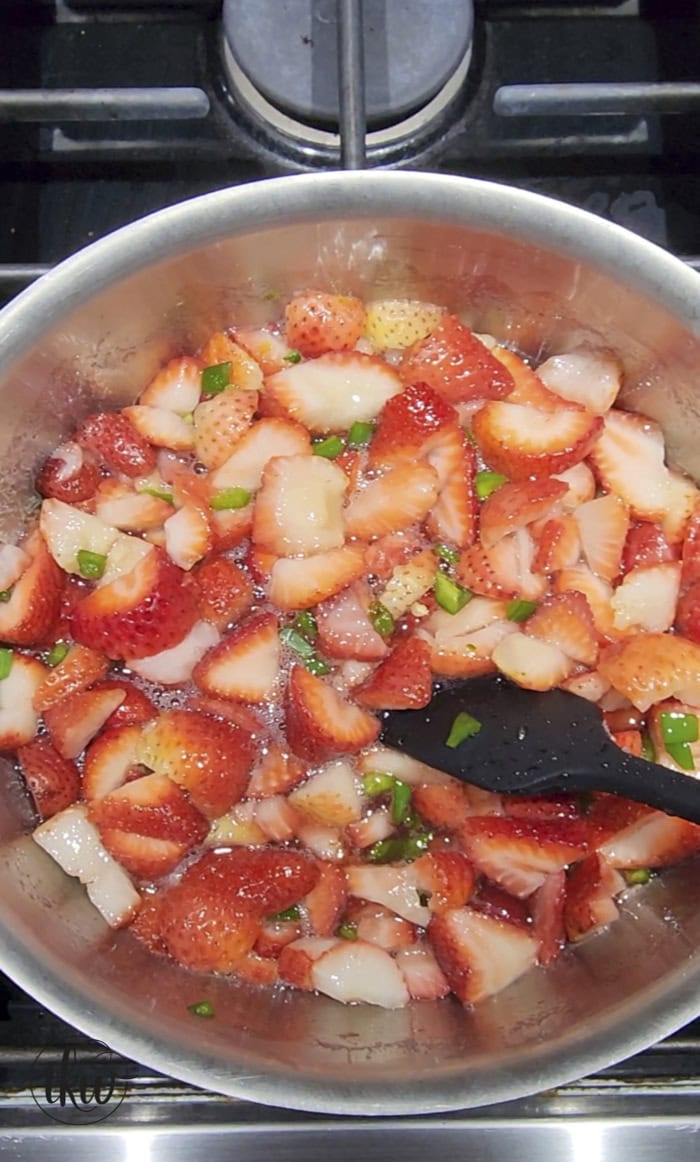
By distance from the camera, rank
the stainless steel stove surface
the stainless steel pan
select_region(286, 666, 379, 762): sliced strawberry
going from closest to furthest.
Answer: the stainless steel pan < select_region(286, 666, 379, 762): sliced strawberry < the stainless steel stove surface

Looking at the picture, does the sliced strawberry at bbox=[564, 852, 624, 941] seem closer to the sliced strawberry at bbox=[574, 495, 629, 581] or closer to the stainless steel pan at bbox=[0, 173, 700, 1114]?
the stainless steel pan at bbox=[0, 173, 700, 1114]

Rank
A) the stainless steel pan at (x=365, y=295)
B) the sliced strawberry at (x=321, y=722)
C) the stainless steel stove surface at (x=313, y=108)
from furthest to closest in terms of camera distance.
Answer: the stainless steel stove surface at (x=313, y=108) → the sliced strawberry at (x=321, y=722) → the stainless steel pan at (x=365, y=295)

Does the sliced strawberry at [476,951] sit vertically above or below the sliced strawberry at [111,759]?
below

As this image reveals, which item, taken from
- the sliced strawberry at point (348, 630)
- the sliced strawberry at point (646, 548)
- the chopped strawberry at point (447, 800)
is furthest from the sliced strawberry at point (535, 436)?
the chopped strawberry at point (447, 800)

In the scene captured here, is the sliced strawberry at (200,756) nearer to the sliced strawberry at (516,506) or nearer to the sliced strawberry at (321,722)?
the sliced strawberry at (321,722)

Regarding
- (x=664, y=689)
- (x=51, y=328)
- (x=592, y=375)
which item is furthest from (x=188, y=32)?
(x=664, y=689)

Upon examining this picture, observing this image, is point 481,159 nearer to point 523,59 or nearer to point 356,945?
point 523,59

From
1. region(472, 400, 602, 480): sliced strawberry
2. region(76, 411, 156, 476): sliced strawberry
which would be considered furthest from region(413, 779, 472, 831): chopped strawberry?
region(76, 411, 156, 476): sliced strawberry
